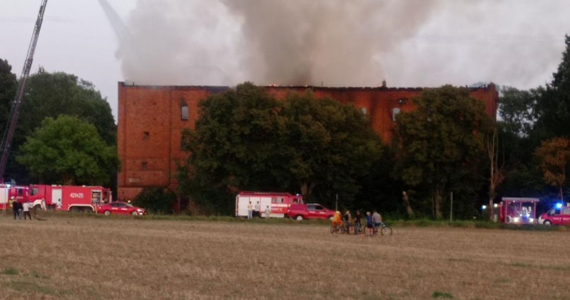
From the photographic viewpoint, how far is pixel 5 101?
361 feet

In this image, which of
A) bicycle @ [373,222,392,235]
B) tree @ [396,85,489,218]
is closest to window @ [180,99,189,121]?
tree @ [396,85,489,218]

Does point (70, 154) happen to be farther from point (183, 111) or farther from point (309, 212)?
point (309, 212)

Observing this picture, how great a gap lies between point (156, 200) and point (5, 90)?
31.9m

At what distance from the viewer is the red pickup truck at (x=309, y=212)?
72.7 meters

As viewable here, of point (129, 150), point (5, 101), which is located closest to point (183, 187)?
point (129, 150)

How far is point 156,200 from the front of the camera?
291ft

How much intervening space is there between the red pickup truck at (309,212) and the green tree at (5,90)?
160 feet

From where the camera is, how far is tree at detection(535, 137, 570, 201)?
3002 inches

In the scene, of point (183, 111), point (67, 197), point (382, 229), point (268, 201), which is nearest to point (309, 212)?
point (268, 201)

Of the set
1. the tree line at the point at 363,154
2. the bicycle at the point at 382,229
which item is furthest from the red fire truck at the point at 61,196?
the bicycle at the point at 382,229

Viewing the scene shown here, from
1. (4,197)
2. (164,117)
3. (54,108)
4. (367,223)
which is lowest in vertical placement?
(367,223)

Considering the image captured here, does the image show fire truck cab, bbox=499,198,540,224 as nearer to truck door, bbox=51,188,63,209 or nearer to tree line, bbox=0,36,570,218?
tree line, bbox=0,36,570,218

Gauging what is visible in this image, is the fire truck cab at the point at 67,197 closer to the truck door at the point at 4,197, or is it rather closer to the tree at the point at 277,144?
the truck door at the point at 4,197

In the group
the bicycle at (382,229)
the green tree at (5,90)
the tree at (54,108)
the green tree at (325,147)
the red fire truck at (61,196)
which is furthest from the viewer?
the tree at (54,108)
